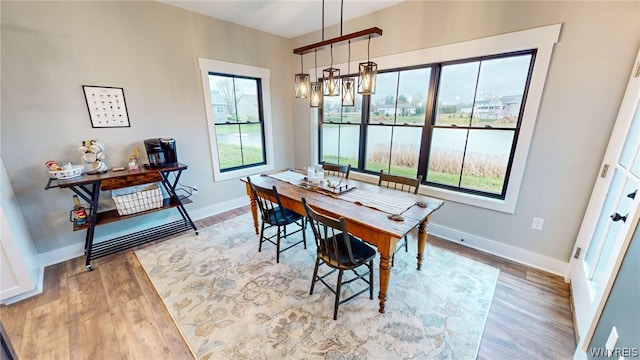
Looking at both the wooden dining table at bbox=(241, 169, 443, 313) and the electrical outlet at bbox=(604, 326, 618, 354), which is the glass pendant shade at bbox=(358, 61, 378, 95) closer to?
the wooden dining table at bbox=(241, 169, 443, 313)

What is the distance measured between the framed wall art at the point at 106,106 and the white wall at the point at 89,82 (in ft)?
0.16

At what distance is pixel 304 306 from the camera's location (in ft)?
6.18

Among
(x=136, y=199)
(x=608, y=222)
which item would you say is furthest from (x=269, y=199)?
(x=608, y=222)

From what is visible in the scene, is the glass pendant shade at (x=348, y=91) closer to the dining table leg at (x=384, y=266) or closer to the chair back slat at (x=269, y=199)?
the chair back slat at (x=269, y=199)

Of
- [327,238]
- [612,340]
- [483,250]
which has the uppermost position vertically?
[327,238]

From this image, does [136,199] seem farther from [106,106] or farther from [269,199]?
[269,199]

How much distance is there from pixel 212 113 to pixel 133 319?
2.45 meters

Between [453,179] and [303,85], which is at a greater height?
[303,85]

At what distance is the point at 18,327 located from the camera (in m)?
1.72

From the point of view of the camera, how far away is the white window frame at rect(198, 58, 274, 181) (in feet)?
10.2

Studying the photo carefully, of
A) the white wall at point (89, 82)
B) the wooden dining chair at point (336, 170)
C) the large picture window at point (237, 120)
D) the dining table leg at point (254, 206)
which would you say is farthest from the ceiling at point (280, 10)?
the dining table leg at point (254, 206)

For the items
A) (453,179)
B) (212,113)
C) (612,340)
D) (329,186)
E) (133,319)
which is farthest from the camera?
(212,113)

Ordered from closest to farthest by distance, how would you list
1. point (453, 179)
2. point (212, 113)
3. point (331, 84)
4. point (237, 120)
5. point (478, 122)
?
1. point (331, 84)
2. point (478, 122)
3. point (453, 179)
4. point (212, 113)
5. point (237, 120)

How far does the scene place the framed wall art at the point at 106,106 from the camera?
2.41 metres
